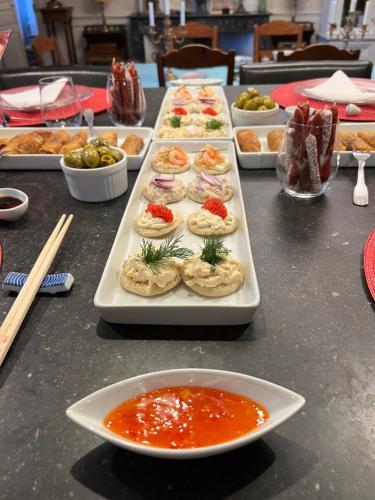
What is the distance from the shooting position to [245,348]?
0.84 meters

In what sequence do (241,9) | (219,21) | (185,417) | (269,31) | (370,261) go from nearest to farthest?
(185,417) < (370,261) < (269,31) < (219,21) < (241,9)

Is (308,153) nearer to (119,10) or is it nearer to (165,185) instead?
(165,185)

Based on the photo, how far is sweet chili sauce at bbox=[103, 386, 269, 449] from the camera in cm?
62

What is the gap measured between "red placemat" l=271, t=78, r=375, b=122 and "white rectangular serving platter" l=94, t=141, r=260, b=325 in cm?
111

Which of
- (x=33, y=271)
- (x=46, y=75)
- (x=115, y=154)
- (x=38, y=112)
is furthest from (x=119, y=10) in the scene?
(x=33, y=271)

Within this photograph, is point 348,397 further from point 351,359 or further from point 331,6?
point 331,6

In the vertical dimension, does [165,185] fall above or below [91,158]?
below

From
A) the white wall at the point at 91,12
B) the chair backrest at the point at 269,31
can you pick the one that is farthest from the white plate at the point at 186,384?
the white wall at the point at 91,12

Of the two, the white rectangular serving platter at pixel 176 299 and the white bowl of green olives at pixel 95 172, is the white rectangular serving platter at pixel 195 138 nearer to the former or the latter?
the white bowl of green olives at pixel 95 172

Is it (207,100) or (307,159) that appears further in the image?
(207,100)

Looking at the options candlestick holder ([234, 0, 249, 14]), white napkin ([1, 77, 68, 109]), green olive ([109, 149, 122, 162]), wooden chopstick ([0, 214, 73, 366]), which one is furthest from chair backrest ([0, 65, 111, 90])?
candlestick holder ([234, 0, 249, 14])

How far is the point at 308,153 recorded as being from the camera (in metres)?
1.27

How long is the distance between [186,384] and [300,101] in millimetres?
2045

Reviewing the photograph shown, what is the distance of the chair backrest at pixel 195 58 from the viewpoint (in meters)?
2.97
